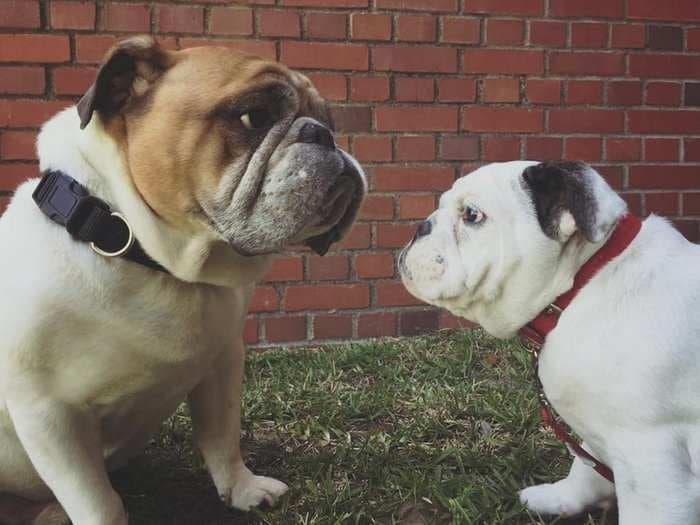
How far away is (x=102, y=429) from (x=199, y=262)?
523 mm

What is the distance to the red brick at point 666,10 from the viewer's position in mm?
3775

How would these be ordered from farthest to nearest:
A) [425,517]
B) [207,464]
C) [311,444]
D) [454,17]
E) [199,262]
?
[454,17] < [311,444] < [207,464] < [425,517] < [199,262]

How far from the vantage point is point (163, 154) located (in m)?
1.71

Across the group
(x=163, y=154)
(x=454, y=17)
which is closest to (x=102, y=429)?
(x=163, y=154)

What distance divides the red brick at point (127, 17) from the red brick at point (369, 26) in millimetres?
956

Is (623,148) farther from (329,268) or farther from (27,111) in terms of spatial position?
(27,111)

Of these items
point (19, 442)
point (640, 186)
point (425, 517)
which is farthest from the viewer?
point (640, 186)

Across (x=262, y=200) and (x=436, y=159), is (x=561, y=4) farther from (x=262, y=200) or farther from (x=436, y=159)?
(x=262, y=200)

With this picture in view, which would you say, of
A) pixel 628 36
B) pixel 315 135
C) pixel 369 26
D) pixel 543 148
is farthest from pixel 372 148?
pixel 315 135

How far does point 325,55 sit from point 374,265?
1054 millimetres

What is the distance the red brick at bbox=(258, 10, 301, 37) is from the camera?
3.45 metres

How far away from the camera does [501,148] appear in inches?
148

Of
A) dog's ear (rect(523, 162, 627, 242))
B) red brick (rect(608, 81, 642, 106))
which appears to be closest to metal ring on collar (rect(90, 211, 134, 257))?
dog's ear (rect(523, 162, 627, 242))

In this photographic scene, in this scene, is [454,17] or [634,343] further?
[454,17]
